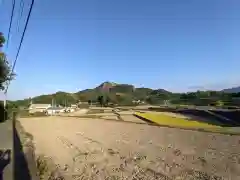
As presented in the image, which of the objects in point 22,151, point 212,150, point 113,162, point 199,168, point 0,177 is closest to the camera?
point 0,177

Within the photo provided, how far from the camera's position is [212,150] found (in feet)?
33.2

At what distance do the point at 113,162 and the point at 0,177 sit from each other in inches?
138

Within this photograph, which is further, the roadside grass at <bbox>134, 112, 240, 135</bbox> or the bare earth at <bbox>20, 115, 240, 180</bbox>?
the roadside grass at <bbox>134, 112, 240, 135</bbox>

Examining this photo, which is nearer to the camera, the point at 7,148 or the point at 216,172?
the point at 216,172

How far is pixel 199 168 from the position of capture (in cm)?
777

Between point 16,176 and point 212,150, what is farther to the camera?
point 212,150

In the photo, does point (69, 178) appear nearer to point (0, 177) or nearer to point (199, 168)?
point (0, 177)

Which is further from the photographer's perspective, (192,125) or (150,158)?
(192,125)

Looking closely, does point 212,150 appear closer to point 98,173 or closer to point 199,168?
point 199,168

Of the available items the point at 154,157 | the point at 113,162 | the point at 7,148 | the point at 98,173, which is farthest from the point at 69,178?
the point at 7,148

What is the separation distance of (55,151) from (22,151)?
1317 mm

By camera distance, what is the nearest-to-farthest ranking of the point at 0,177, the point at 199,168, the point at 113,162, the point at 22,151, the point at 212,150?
1. the point at 0,177
2. the point at 199,168
3. the point at 113,162
4. the point at 212,150
5. the point at 22,151

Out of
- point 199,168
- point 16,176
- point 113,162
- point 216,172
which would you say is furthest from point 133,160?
point 16,176

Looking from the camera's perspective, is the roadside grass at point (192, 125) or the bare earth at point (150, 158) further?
the roadside grass at point (192, 125)
